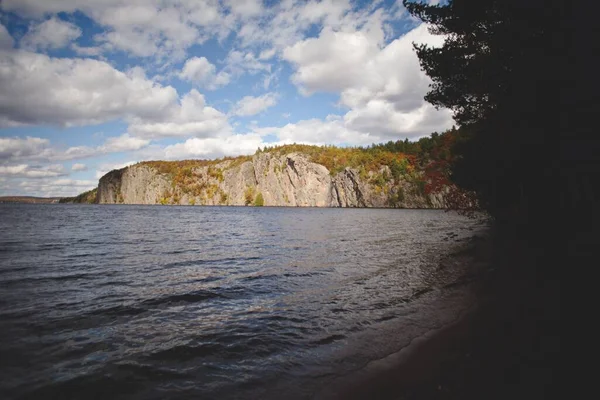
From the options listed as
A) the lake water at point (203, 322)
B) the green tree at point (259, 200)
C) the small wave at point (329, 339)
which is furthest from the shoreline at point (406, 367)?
the green tree at point (259, 200)

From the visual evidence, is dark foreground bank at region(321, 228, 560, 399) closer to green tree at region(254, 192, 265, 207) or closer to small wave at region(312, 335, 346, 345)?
small wave at region(312, 335, 346, 345)

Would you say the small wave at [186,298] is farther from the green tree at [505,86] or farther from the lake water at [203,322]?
the green tree at [505,86]

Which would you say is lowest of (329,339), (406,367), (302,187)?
(329,339)

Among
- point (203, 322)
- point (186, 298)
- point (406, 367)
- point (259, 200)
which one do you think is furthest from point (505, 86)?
point (259, 200)

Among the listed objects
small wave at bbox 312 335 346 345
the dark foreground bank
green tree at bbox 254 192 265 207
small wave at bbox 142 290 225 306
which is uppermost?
green tree at bbox 254 192 265 207

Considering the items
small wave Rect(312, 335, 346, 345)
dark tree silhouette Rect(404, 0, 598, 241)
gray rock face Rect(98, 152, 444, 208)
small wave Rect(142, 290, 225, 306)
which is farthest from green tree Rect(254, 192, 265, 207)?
small wave Rect(312, 335, 346, 345)

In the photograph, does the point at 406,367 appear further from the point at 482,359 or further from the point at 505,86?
the point at 505,86

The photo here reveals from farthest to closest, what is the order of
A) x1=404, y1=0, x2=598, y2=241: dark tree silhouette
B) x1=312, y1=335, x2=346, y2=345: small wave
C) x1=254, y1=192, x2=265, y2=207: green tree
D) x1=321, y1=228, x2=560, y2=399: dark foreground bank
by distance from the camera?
x1=254, y1=192, x2=265, y2=207: green tree → x1=404, y1=0, x2=598, y2=241: dark tree silhouette → x1=312, y1=335, x2=346, y2=345: small wave → x1=321, y1=228, x2=560, y2=399: dark foreground bank

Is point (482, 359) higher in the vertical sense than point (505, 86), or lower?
lower

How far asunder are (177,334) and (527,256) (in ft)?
47.4

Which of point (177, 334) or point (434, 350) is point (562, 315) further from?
point (177, 334)

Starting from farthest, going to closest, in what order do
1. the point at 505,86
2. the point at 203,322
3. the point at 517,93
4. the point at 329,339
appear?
1. the point at 505,86
2. the point at 517,93
3. the point at 203,322
4. the point at 329,339

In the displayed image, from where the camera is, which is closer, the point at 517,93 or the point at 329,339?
the point at 329,339

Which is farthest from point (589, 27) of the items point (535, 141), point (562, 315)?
point (562, 315)
